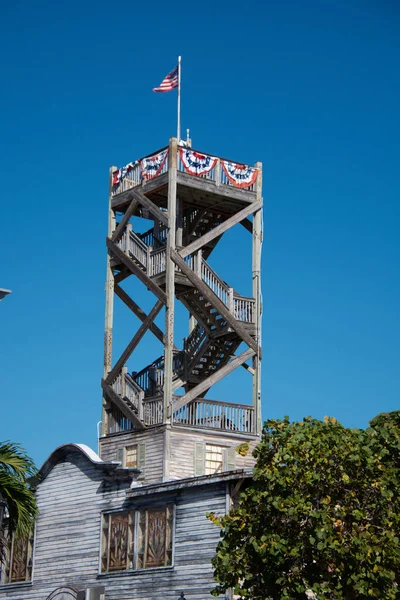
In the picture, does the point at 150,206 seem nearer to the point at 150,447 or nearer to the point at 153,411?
the point at 153,411

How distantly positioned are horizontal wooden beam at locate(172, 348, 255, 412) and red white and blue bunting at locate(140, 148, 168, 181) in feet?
27.9

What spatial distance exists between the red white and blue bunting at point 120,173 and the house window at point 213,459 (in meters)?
12.9

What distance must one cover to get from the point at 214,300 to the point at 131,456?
7.21 metres

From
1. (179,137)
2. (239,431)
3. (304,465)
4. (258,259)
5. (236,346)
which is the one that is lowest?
(304,465)

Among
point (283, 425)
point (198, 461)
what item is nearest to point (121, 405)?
point (198, 461)

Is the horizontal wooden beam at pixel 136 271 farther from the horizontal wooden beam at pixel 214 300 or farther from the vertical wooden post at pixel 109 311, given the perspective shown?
the horizontal wooden beam at pixel 214 300

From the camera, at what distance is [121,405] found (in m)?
47.8

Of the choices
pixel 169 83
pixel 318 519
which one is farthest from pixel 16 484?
pixel 169 83

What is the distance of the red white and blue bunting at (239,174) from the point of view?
162ft

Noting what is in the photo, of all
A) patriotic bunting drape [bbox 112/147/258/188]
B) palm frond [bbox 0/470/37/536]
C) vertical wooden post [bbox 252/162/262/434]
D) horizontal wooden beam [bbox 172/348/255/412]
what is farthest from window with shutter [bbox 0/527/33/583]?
patriotic bunting drape [bbox 112/147/258/188]

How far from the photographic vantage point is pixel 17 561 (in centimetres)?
4597

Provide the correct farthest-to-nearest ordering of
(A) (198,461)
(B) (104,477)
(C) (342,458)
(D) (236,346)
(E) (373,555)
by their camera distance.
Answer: (D) (236,346) → (A) (198,461) → (B) (104,477) → (C) (342,458) → (E) (373,555)

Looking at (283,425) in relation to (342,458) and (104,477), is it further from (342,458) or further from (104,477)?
(104,477)

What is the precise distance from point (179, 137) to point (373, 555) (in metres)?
25.5
